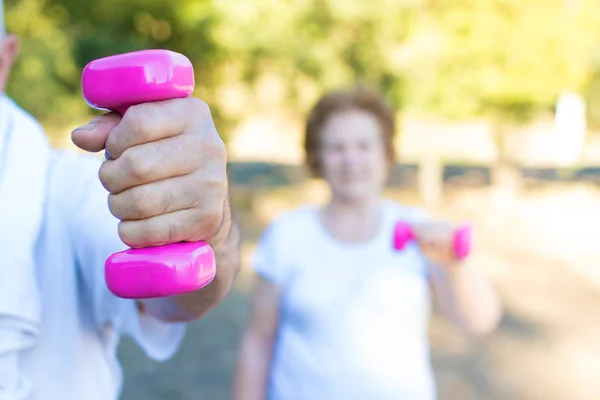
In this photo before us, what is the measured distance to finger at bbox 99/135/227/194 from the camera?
66 centimetres

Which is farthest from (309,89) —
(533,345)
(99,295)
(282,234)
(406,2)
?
(99,295)

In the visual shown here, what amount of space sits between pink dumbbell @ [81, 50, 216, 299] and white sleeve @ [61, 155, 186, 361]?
27 cm

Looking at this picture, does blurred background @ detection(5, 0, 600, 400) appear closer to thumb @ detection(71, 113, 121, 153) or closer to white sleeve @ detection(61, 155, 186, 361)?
white sleeve @ detection(61, 155, 186, 361)

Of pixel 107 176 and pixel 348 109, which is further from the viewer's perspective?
pixel 348 109

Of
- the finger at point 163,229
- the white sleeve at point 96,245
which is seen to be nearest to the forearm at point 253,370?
the white sleeve at point 96,245

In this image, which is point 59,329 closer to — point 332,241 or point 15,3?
point 332,241

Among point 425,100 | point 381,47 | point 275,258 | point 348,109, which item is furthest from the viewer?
point 381,47

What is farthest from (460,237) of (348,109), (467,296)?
(348,109)

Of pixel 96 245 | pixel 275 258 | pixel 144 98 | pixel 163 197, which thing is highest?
pixel 144 98

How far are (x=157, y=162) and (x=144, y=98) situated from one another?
66 mm

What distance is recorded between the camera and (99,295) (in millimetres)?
992

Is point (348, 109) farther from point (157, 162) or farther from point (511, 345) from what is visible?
point (511, 345)

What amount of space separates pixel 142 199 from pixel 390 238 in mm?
1360

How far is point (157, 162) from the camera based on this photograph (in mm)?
663
